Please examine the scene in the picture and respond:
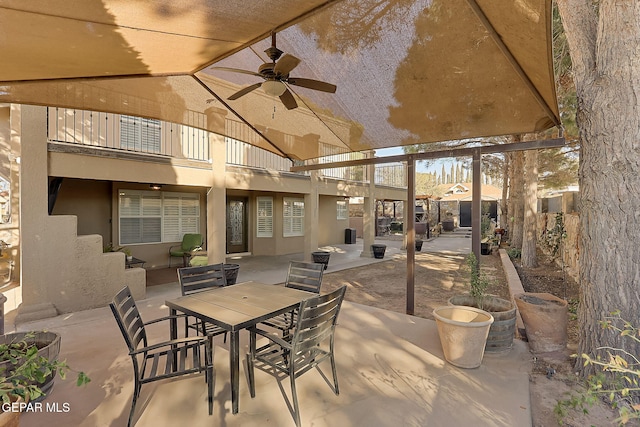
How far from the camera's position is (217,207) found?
7.02 metres

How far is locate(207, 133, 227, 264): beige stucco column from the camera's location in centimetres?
692

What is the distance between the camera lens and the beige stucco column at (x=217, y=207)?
22.7ft

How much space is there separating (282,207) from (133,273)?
6.39 meters

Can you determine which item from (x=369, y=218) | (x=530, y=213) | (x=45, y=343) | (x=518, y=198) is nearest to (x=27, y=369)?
(x=45, y=343)

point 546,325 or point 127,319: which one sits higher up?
point 127,319

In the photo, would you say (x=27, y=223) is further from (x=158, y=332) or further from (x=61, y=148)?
(x=158, y=332)

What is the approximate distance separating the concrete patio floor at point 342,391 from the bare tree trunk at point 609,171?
1014mm

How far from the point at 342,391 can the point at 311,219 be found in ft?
22.1

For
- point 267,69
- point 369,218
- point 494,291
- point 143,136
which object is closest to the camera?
point 267,69

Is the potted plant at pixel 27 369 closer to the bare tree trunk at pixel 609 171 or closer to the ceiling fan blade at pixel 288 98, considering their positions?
the ceiling fan blade at pixel 288 98

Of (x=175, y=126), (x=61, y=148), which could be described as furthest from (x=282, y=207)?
(x=61, y=148)

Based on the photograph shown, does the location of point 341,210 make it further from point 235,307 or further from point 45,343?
point 45,343

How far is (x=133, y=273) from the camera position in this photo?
5.56 metres

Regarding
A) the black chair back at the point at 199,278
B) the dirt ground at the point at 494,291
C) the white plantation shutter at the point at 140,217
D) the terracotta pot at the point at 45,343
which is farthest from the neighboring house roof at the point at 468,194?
the terracotta pot at the point at 45,343
